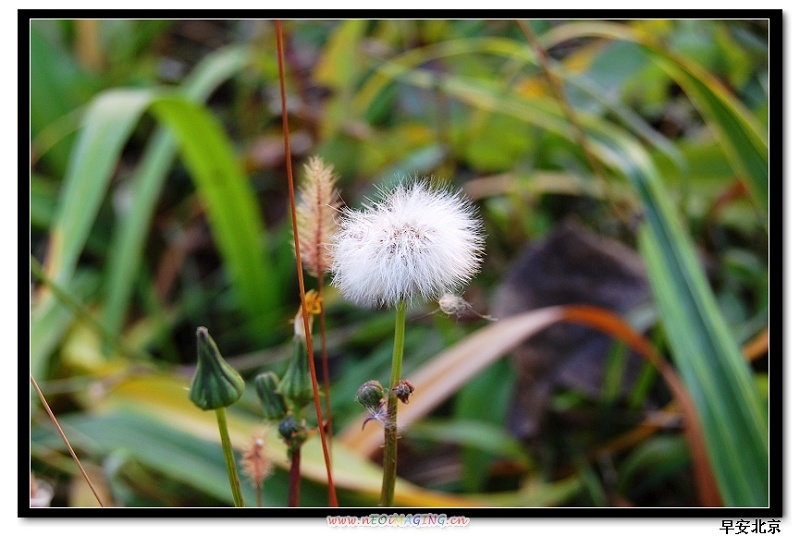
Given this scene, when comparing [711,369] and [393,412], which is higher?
[711,369]

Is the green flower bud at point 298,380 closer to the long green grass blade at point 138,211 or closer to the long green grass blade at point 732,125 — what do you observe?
the long green grass blade at point 732,125

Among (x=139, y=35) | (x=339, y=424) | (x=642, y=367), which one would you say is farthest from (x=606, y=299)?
(x=139, y=35)

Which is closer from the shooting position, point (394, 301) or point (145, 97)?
point (394, 301)

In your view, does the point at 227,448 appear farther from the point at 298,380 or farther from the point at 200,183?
the point at 200,183

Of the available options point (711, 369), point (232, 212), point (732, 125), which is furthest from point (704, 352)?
point (232, 212)

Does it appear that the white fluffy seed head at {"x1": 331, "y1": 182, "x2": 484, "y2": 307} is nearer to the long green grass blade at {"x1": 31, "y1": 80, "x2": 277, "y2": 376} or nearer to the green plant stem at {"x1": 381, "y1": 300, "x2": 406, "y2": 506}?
the green plant stem at {"x1": 381, "y1": 300, "x2": 406, "y2": 506}
